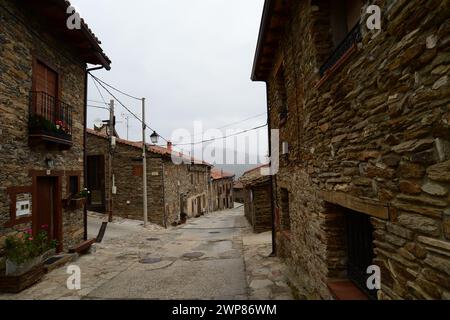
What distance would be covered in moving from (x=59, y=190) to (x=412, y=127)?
330 inches

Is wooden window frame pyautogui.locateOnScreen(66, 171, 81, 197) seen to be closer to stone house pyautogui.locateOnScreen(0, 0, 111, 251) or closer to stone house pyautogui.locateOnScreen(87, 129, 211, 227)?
stone house pyautogui.locateOnScreen(0, 0, 111, 251)

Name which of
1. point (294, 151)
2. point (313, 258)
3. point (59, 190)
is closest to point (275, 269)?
point (313, 258)

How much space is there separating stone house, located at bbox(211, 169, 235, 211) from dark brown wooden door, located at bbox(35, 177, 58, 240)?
24.5 meters

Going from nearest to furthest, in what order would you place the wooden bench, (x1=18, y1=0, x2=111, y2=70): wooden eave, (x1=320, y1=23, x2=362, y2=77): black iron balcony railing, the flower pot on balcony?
(x1=320, y1=23, x2=362, y2=77): black iron balcony railing < (x1=18, y1=0, x2=111, y2=70): wooden eave < the wooden bench < the flower pot on balcony

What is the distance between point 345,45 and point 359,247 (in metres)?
2.43

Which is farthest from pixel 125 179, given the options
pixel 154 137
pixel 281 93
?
pixel 281 93

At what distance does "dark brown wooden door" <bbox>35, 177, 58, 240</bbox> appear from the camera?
23.1 feet

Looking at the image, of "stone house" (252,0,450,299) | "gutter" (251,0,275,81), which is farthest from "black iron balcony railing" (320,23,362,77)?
"gutter" (251,0,275,81)

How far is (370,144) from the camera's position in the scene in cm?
252

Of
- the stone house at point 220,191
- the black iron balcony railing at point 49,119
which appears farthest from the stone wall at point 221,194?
the black iron balcony railing at point 49,119

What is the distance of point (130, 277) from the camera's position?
6504 mm

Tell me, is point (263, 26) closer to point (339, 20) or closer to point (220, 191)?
point (339, 20)
